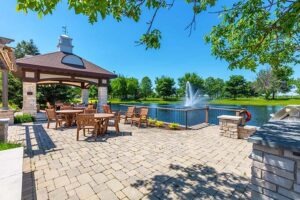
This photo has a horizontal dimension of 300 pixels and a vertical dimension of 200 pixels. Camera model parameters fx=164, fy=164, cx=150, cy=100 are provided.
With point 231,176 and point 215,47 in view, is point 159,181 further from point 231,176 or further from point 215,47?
point 215,47

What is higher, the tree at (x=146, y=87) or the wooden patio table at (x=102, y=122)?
the tree at (x=146, y=87)

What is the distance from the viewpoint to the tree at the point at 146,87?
6337 centimetres

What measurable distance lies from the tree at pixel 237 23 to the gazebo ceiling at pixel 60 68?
865 cm

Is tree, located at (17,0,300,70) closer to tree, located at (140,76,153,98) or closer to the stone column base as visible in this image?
the stone column base

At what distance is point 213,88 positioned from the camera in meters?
64.1

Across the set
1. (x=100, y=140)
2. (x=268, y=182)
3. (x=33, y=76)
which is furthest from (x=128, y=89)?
(x=268, y=182)

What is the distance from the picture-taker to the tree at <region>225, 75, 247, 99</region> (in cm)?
5497

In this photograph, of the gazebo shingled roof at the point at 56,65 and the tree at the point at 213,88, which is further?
the tree at the point at 213,88

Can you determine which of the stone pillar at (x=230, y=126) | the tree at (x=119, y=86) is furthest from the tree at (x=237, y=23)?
the tree at (x=119, y=86)

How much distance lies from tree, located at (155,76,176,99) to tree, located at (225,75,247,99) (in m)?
19.1

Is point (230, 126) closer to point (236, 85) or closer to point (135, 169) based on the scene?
point (135, 169)

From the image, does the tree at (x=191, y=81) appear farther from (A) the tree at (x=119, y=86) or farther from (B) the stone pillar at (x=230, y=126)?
(B) the stone pillar at (x=230, y=126)

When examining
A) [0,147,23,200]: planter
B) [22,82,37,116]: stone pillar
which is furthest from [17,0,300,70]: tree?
[22,82,37,116]: stone pillar

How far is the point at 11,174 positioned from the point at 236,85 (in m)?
62.1
